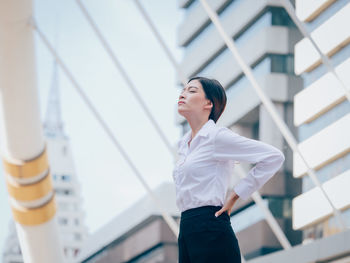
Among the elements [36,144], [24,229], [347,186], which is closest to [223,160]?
[36,144]

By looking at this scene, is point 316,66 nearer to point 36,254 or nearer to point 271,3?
point 271,3

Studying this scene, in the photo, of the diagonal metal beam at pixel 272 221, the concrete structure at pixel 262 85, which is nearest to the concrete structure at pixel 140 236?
the concrete structure at pixel 262 85

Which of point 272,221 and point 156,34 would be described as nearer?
point 156,34

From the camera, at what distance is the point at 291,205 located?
103 feet

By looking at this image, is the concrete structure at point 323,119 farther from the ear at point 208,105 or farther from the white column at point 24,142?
the ear at point 208,105

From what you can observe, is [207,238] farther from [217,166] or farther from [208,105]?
[208,105]

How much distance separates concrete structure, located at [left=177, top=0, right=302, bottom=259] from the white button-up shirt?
946 inches

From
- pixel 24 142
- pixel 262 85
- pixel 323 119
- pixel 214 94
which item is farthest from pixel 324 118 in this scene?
pixel 214 94

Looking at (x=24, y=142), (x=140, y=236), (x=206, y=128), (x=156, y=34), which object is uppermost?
(x=156, y=34)

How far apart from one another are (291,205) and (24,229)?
23.7 meters

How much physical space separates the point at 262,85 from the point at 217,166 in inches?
1142

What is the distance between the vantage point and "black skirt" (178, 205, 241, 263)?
317 cm

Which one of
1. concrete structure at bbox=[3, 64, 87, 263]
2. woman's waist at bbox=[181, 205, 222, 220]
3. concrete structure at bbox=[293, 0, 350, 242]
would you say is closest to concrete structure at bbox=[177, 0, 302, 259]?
concrete structure at bbox=[293, 0, 350, 242]

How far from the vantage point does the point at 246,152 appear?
332 cm
